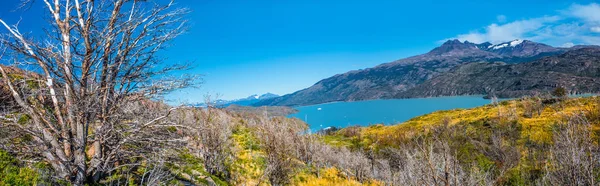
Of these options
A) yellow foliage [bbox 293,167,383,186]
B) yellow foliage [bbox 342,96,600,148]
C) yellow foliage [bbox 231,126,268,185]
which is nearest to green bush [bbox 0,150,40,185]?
yellow foliage [bbox 231,126,268,185]

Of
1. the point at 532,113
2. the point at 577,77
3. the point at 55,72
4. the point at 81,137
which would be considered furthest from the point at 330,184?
the point at 577,77

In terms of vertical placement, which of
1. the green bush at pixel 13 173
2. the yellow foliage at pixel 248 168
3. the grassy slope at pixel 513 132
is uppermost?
the green bush at pixel 13 173

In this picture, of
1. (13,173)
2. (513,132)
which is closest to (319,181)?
(13,173)

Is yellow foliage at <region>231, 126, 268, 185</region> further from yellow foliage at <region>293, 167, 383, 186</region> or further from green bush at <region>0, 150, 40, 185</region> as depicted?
green bush at <region>0, 150, 40, 185</region>

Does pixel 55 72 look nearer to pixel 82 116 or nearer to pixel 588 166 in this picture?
pixel 82 116

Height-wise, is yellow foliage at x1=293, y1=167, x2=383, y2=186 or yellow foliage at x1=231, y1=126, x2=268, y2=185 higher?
yellow foliage at x1=231, y1=126, x2=268, y2=185

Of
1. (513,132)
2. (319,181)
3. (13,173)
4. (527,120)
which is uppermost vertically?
(13,173)

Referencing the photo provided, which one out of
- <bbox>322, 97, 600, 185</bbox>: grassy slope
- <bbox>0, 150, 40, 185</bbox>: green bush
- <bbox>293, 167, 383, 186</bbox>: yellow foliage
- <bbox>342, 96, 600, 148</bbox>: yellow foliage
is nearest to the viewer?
<bbox>0, 150, 40, 185</bbox>: green bush

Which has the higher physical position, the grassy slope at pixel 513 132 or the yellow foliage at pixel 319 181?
the yellow foliage at pixel 319 181

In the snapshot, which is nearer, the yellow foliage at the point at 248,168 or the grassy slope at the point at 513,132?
the yellow foliage at the point at 248,168

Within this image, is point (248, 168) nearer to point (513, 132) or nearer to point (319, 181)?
point (319, 181)

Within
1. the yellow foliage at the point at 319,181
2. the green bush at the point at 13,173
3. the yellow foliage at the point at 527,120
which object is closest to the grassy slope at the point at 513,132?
the yellow foliage at the point at 527,120

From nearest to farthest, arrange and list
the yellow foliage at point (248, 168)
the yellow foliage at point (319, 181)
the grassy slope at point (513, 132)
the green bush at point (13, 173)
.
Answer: the green bush at point (13, 173)
the yellow foliage at point (248, 168)
the yellow foliage at point (319, 181)
the grassy slope at point (513, 132)

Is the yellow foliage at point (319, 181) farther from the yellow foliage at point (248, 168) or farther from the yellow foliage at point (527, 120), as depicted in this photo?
the yellow foliage at point (527, 120)
